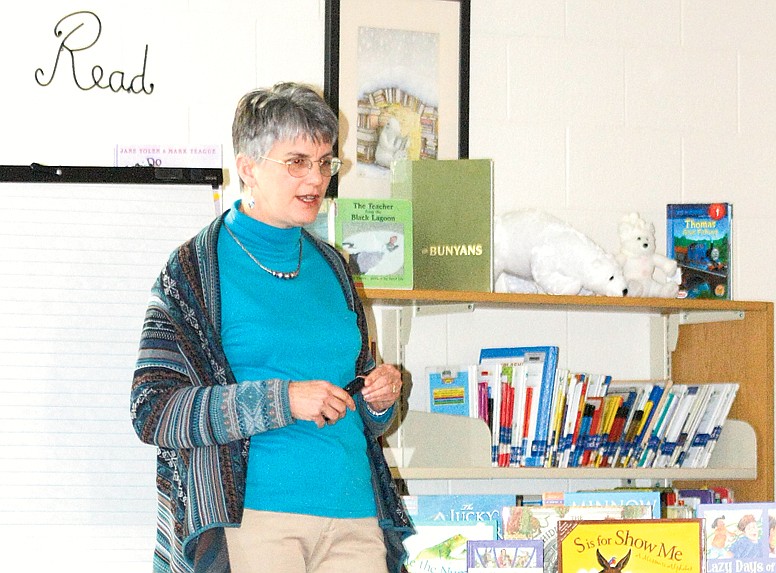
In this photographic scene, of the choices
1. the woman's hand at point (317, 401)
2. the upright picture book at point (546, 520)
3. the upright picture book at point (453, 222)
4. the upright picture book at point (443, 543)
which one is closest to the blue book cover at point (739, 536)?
the upright picture book at point (546, 520)

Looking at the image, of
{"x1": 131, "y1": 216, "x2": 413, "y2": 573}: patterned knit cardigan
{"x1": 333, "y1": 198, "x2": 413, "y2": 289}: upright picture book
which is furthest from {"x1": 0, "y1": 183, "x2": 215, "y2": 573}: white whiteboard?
{"x1": 131, "y1": 216, "x2": 413, "y2": 573}: patterned knit cardigan

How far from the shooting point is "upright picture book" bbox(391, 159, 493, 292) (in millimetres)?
2445

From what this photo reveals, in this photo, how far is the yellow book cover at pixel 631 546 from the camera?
2.34 meters

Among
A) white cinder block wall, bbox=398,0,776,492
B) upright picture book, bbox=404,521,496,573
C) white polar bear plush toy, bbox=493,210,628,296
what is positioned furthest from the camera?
white cinder block wall, bbox=398,0,776,492

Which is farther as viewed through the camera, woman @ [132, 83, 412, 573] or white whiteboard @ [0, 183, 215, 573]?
white whiteboard @ [0, 183, 215, 573]

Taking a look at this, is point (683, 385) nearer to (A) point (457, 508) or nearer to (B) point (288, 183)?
(A) point (457, 508)

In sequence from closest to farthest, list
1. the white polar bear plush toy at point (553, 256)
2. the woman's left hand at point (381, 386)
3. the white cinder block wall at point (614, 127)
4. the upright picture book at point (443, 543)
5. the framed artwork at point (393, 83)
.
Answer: the woman's left hand at point (381, 386) < the upright picture book at point (443, 543) < the white polar bear plush toy at point (553, 256) < the framed artwork at point (393, 83) < the white cinder block wall at point (614, 127)

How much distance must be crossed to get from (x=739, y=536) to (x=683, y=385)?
40 cm

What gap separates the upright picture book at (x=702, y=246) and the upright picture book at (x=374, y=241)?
0.78 metres

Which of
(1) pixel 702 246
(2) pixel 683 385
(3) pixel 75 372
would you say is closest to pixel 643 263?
(1) pixel 702 246

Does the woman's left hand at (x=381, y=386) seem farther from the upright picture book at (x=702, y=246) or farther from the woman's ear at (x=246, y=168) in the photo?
the upright picture book at (x=702, y=246)

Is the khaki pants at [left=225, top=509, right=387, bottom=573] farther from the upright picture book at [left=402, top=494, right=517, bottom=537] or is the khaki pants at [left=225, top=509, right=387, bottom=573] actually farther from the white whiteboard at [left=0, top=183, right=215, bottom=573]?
the upright picture book at [left=402, top=494, right=517, bottom=537]

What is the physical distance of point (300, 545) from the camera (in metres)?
1.62

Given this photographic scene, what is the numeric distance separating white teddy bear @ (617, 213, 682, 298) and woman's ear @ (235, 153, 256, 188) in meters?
1.22
